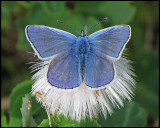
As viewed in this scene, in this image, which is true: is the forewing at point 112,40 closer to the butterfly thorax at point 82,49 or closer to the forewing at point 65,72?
the butterfly thorax at point 82,49

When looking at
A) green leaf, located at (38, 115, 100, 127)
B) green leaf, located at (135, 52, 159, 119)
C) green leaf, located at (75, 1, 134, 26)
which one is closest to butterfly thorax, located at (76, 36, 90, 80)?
green leaf, located at (38, 115, 100, 127)

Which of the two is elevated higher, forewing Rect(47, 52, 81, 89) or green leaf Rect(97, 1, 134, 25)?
green leaf Rect(97, 1, 134, 25)

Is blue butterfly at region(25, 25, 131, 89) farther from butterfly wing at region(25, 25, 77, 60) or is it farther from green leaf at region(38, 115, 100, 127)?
green leaf at region(38, 115, 100, 127)

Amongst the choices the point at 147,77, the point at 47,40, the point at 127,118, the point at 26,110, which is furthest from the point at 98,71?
the point at 147,77

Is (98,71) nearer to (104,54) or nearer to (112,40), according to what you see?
(104,54)

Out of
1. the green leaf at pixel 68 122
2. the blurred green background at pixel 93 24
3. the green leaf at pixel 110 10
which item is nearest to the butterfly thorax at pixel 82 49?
the green leaf at pixel 68 122

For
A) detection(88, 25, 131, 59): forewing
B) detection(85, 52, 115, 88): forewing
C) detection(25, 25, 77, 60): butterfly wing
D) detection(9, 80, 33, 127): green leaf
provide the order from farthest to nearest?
detection(9, 80, 33, 127): green leaf < detection(25, 25, 77, 60): butterfly wing < detection(88, 25, 131, 59): forewing < detection(85, 52, 115, 88): forewing

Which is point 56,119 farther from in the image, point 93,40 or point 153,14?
point 153,14
